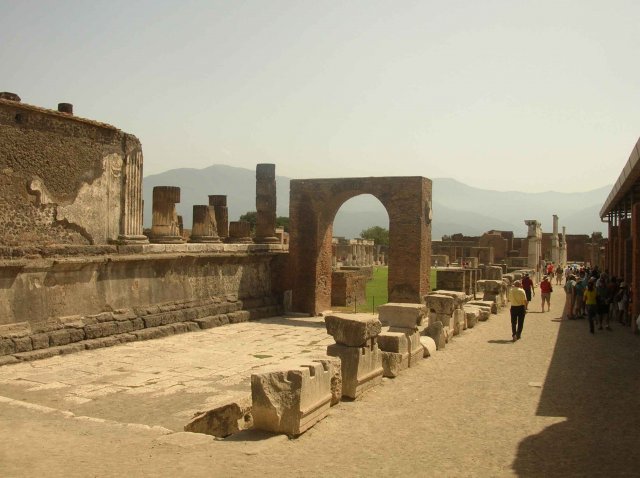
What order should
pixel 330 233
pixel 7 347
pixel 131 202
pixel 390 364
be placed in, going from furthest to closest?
pixel 330 233, pixel 131 202, pixel 7 347, pixel 390 364

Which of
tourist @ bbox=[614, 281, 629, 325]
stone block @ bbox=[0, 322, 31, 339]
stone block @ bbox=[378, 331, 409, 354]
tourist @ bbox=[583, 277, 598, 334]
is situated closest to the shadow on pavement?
tourist @ bbox=[583, 277, 598, 334]

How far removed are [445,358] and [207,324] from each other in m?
5.98

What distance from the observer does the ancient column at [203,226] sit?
1706cm

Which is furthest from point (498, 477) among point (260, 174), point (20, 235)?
point (260, 174)

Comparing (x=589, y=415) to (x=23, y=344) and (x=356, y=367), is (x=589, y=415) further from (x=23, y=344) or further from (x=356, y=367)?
(x=23, y=344)

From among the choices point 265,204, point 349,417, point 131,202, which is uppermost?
point 265,204

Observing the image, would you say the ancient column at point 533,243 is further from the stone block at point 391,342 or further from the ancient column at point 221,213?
the stone block at point 391,342

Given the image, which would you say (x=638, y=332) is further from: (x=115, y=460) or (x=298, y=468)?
(x=115, y=460)

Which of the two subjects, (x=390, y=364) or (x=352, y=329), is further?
(x=390, y=364)

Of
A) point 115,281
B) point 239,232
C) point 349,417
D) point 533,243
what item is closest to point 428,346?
point 349,417

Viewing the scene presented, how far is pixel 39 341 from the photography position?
10352mm

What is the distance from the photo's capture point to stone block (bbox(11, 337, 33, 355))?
996 centimetres

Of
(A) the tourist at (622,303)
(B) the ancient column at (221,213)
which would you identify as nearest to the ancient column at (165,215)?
(B) the ancient column at (221,213)

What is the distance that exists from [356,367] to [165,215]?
29.4 ft
